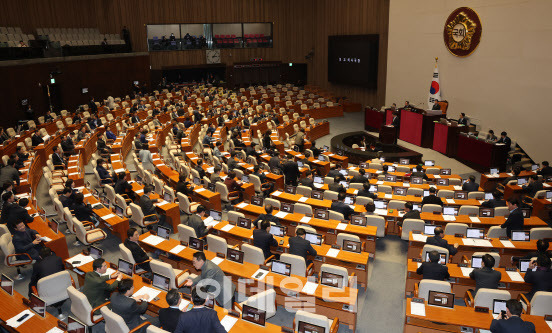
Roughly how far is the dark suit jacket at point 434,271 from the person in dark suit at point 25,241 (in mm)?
7517

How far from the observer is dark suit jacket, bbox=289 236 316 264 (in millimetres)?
7664

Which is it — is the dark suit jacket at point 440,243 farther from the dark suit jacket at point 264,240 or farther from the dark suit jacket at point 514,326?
the dark suit jacket at point 264,240

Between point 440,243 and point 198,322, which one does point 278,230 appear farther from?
point 198,322

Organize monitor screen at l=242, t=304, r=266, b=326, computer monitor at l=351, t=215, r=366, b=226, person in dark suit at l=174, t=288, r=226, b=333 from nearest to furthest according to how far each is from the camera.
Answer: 1. person in dark suit at l=174, t=288, r=226, b=333
2. monitor screen at l=242, t=304, r=266, b=326
3. computer monitor at l=351, t=215, r=366, b=226

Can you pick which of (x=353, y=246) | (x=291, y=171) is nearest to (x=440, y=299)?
(x=353, y=246)

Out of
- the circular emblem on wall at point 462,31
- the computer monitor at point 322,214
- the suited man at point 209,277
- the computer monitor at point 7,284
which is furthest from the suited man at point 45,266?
the circular emblem on wall at point 462,31

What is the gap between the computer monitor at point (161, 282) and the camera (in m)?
6.66

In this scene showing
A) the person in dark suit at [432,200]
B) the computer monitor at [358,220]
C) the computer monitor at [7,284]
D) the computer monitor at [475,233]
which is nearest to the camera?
the computer monitor at [7,284]

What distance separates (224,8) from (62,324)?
100ft

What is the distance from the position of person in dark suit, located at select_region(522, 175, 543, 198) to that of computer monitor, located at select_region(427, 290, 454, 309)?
7.48 metres

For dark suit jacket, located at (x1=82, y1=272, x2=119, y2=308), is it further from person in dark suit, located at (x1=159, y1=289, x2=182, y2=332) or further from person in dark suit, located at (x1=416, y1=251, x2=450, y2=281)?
person in dark suit, located at (x1=416, y1=251, x2=450, y2=281)

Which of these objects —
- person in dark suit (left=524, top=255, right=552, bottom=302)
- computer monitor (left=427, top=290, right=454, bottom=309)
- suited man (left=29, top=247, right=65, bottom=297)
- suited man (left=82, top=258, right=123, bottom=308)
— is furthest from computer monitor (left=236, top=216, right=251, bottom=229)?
person in dark suit (left=524, top=255, right=552, bottom=302)

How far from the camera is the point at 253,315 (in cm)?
573

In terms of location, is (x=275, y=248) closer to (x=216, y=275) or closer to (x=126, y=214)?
(x=216, y=275)
